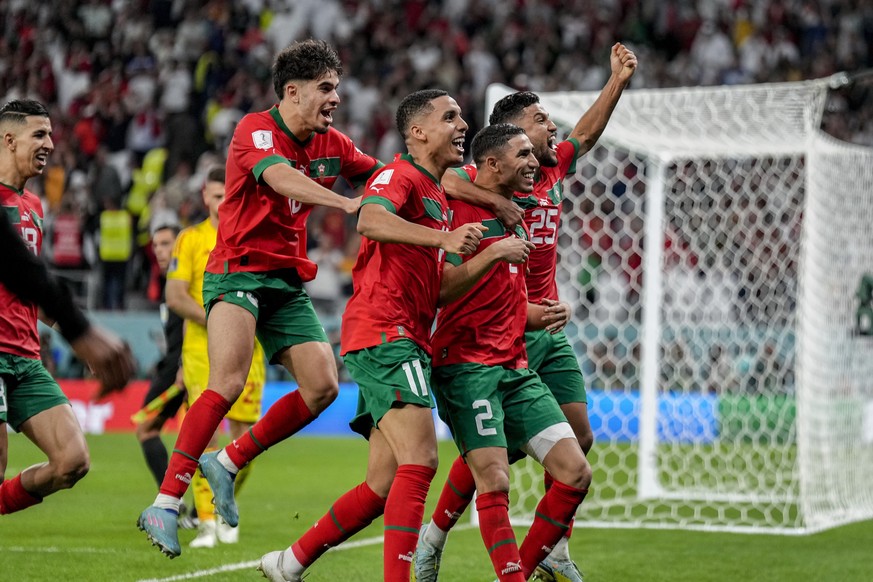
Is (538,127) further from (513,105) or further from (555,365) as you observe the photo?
(555,365)

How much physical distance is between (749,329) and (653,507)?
12.7ft

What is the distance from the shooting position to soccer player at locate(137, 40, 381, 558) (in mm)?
5820

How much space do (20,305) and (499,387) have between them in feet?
7.44

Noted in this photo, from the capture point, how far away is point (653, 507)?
10344 millimetres

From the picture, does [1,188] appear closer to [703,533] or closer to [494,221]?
[494,221]

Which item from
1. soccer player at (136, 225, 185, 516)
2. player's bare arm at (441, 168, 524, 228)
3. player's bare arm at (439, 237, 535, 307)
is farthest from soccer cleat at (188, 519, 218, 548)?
player's bare arm at (441, 168, 524, 228)

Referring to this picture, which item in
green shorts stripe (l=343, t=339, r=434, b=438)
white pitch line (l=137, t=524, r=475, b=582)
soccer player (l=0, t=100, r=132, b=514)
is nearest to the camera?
green shorts stripe (l=343, t=339, r=434, b=438)

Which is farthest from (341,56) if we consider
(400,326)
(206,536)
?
(400,326)

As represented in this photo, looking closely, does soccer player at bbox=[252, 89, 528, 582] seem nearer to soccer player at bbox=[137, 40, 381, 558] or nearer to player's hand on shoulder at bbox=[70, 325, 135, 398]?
soccer player at bbox=[137, 40, 381, 558]

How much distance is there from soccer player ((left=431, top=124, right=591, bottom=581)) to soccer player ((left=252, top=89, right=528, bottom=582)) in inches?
7.0

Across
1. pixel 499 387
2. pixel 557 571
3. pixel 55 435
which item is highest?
pixel 499 387

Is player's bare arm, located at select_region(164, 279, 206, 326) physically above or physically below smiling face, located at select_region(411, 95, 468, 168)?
below

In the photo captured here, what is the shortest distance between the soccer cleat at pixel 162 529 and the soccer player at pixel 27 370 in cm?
64

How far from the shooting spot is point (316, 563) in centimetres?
742
